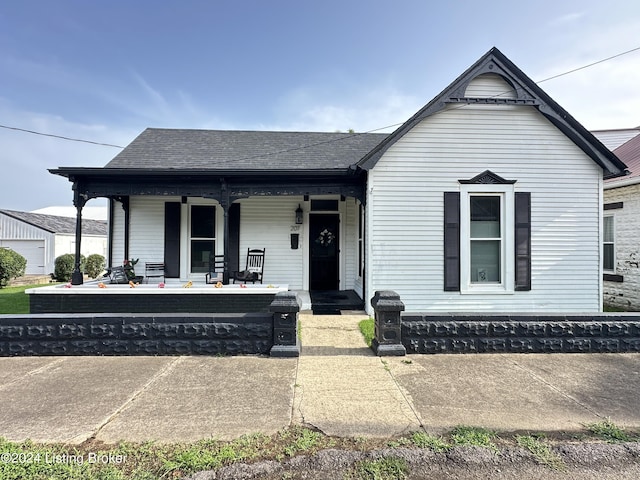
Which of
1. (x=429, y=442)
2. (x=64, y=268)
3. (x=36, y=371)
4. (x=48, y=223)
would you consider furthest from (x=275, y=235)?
(x=48, y=223)

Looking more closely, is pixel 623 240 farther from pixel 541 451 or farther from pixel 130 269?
pixel 130 269

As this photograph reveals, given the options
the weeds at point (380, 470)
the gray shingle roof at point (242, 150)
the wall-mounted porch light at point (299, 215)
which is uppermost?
the gray shingle roof at point (242, 150)

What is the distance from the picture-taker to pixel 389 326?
14.8 feet

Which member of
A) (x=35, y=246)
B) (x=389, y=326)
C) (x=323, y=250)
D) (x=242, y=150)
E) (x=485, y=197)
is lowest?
(x=389, y=326)

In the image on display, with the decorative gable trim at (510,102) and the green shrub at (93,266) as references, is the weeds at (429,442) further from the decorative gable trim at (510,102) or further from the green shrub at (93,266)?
the green shrub at (93,266)

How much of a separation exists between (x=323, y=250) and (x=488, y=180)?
171 inches

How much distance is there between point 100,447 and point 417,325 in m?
3.64

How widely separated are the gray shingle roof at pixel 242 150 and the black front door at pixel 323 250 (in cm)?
161

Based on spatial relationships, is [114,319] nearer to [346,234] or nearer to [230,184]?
[230,184]

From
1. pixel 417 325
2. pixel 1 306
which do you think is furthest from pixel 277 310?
pixel 1 306

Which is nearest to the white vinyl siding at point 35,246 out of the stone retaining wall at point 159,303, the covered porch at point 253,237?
the covered porch at point 253,237

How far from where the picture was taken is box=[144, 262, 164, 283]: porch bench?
858 centimetres

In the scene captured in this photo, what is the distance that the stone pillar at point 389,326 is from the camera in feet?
14.6

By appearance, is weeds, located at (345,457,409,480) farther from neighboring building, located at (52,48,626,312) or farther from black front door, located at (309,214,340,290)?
black front door, located at (309,214,340,290)
